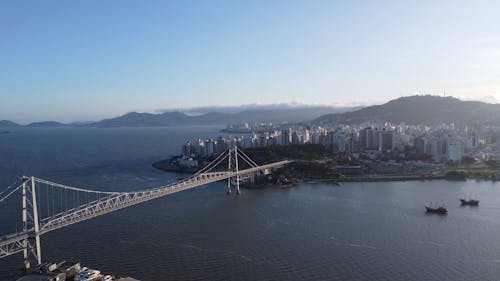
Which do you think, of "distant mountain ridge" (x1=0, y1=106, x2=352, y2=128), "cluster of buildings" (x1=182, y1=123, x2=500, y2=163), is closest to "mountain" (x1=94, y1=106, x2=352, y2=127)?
"distant mountain ridge" (x1=0, y1=106, x2=352, y2=128)

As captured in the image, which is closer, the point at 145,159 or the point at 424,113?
the point at 145,159

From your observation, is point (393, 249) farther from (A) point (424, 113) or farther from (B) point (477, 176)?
(A) point (424, 113)

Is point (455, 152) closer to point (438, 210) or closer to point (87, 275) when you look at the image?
point (438, 210)

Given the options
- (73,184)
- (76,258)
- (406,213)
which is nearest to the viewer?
(76,258)

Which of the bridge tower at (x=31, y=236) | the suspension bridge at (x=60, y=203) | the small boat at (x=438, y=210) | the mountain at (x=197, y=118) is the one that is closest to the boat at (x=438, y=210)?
the small boat at (x=438, y=210)

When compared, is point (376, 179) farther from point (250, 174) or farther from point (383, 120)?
point (383, 120)

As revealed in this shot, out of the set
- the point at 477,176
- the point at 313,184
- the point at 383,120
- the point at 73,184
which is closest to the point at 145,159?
the point at 73,184

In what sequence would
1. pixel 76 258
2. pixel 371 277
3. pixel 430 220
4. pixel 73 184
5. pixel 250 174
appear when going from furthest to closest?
pixel 250 174
pixel 73 184
pixel 430 220
pixel 76 258
pixel 371 277
